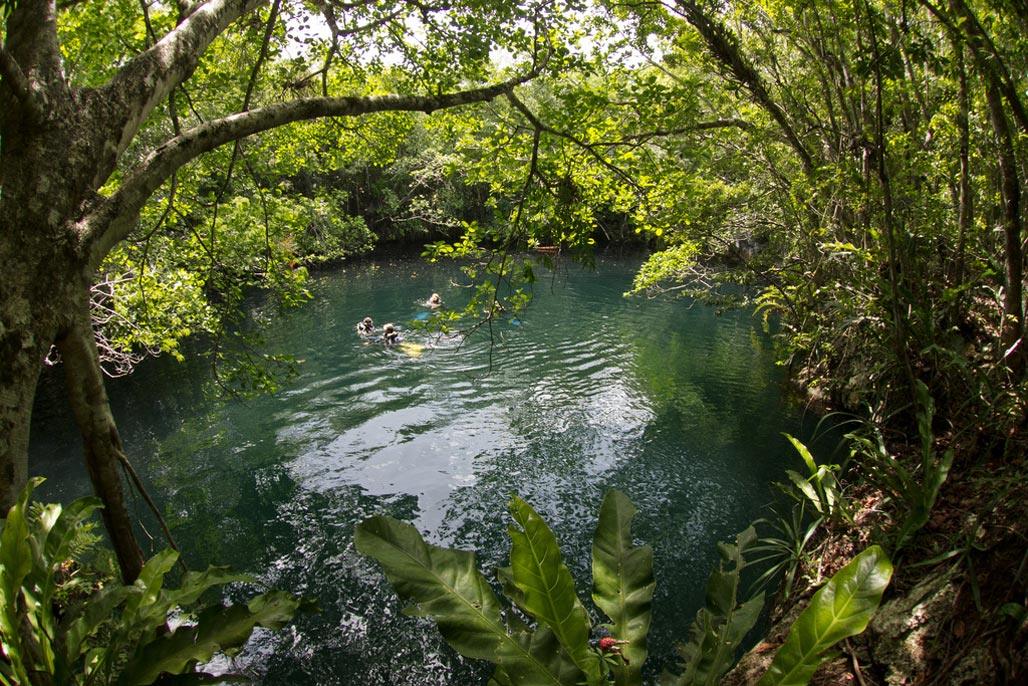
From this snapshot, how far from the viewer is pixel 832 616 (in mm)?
1814

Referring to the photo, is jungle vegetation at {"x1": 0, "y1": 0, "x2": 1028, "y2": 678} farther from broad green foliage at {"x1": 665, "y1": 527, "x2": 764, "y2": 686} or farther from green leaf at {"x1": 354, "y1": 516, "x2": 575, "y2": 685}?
green leaf at {"x1": 354, "y1": 516, "x2": 575, "y2": 685}

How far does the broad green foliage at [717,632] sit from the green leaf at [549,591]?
1.14 feet

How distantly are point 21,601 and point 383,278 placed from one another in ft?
72.2

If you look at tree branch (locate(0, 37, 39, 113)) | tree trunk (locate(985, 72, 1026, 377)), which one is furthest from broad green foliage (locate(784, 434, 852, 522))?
tree branch (locate(0, 37, 39, 113))

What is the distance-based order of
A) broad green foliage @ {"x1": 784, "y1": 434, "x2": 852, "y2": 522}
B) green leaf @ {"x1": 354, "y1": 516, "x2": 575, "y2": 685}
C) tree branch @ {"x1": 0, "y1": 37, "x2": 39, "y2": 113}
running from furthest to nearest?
broad green foliage @ {"x1": 784, "y1": 434, "x2": 852, "y2": 522} → tree branch @ {"x1": 0, "y1": 37, "x2": 39, "y2": 113} → green leaf @ {"x1": 354, "y1": 516, "x2": 575, "y2": 685}

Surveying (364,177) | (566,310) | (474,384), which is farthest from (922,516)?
(364,177)

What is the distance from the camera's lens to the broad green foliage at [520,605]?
2.01 m

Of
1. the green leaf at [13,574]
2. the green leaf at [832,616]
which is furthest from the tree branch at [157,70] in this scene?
the green leaf at [832,616]

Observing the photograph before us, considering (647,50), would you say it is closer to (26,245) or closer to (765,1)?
(765,1)

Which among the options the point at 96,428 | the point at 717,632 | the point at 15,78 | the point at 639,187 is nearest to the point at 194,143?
the point at 15,78

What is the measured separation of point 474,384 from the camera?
11.6m

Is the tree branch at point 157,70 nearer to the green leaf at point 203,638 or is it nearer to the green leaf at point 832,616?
the green leaf at point 203,638

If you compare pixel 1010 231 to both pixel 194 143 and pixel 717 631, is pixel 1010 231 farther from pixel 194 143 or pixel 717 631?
pixel 194 143

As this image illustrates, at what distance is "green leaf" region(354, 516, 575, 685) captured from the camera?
6.50 ft
